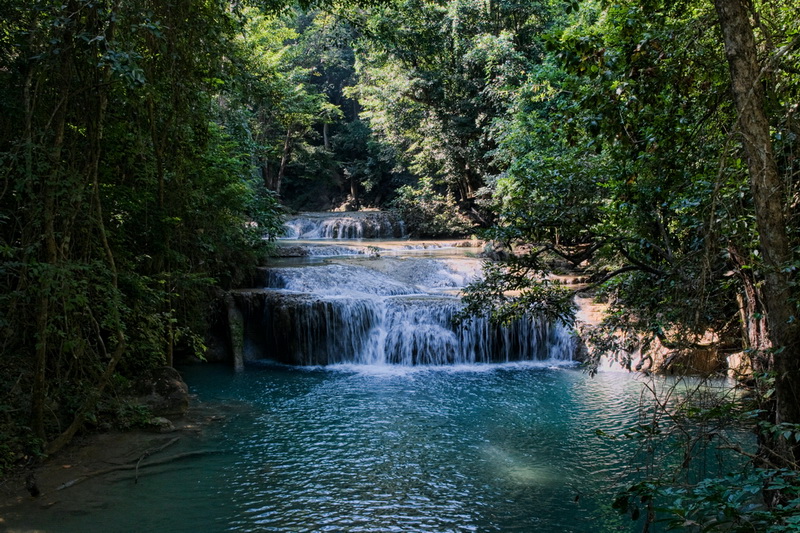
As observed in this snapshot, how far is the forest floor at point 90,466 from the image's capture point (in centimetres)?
473

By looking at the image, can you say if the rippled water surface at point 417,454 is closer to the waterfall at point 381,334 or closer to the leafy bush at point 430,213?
the waterfall at point 381,334

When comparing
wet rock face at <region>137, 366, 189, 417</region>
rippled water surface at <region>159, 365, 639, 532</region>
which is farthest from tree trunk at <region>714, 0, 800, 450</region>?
wet rock face at <region>137, 366, 189, 417</region>

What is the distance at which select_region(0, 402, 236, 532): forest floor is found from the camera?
15.5 feet

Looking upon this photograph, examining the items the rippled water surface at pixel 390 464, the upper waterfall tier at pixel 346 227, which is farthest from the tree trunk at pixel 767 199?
the upper waterfall tier at pixel 346 227

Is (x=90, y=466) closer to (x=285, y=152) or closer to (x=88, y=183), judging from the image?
(x=88, y=183)

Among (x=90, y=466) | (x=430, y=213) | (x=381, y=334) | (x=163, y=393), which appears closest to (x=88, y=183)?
(x=90, y=466)

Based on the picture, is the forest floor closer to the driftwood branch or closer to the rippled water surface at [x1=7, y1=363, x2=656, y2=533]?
the driftwood branch

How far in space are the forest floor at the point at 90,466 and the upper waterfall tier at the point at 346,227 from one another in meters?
15.7

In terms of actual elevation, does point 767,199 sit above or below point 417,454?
above

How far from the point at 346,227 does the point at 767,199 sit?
20474mm

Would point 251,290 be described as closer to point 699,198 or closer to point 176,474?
point 176,474

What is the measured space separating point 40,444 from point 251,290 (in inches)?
268

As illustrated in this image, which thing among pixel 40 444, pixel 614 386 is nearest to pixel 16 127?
pixel 40 444

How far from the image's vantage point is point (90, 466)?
18.1 ft
